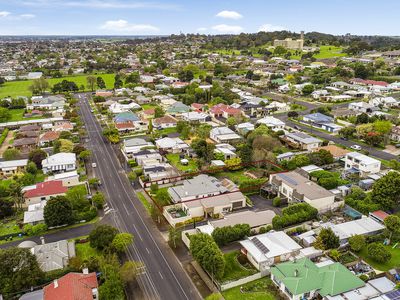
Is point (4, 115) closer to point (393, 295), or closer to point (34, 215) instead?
point (34, 215)

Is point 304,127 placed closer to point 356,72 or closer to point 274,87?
point 274,87

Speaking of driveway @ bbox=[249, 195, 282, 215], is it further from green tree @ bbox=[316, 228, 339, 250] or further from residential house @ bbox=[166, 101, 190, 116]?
residential house @ bbox=[166, 101, 190, 116]

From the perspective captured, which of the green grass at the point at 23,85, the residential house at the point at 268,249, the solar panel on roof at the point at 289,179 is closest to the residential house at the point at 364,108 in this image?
the solar panel on roof at the point at 289,179

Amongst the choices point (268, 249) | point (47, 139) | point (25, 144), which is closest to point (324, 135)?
point (268, 249)

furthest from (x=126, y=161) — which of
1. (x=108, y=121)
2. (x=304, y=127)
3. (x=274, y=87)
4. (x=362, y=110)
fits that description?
(x=274, y=87)

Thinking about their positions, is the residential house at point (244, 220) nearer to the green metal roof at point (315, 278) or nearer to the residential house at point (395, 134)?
the green metal roof at point (315, 278)

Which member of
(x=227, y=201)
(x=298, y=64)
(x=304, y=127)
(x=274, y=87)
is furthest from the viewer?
(x=298, y=64)

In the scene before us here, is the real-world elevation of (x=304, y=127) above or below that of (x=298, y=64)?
below
